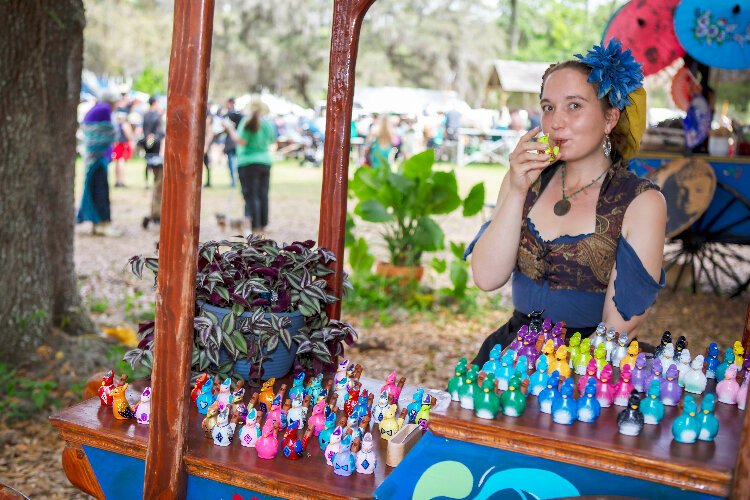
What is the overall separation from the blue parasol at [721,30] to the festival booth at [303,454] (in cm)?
517

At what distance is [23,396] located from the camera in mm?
4137

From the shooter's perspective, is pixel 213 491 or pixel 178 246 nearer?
pixel 178 246

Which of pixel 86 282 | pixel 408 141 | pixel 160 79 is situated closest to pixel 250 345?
pixel 86 282

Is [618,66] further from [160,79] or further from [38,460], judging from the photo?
[160,79]

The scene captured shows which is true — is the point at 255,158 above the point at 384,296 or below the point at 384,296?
above

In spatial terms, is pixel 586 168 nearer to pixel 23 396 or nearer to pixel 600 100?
pixel 600 100

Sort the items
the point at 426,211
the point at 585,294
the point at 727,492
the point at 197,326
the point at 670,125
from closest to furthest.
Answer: the point at 727,492 → the point at 197,326 → the point at 585,294 → the point at 426,211 → the point at 670,125

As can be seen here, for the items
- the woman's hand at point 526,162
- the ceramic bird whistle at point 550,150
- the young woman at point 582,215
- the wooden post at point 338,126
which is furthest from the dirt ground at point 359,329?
the ceramic bird whistle at point 550,150

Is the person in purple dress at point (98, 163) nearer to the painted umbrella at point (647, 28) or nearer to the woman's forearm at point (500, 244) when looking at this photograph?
the painted umbrella at point (647, 28)

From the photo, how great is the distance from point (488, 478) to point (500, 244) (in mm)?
960

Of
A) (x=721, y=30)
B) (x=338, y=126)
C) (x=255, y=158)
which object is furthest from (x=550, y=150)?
(x=255, y=158)

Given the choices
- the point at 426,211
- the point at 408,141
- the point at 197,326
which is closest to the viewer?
the point at 197,326

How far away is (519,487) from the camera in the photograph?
1626 millimetres

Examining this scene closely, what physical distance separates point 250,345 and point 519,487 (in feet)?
3.12
